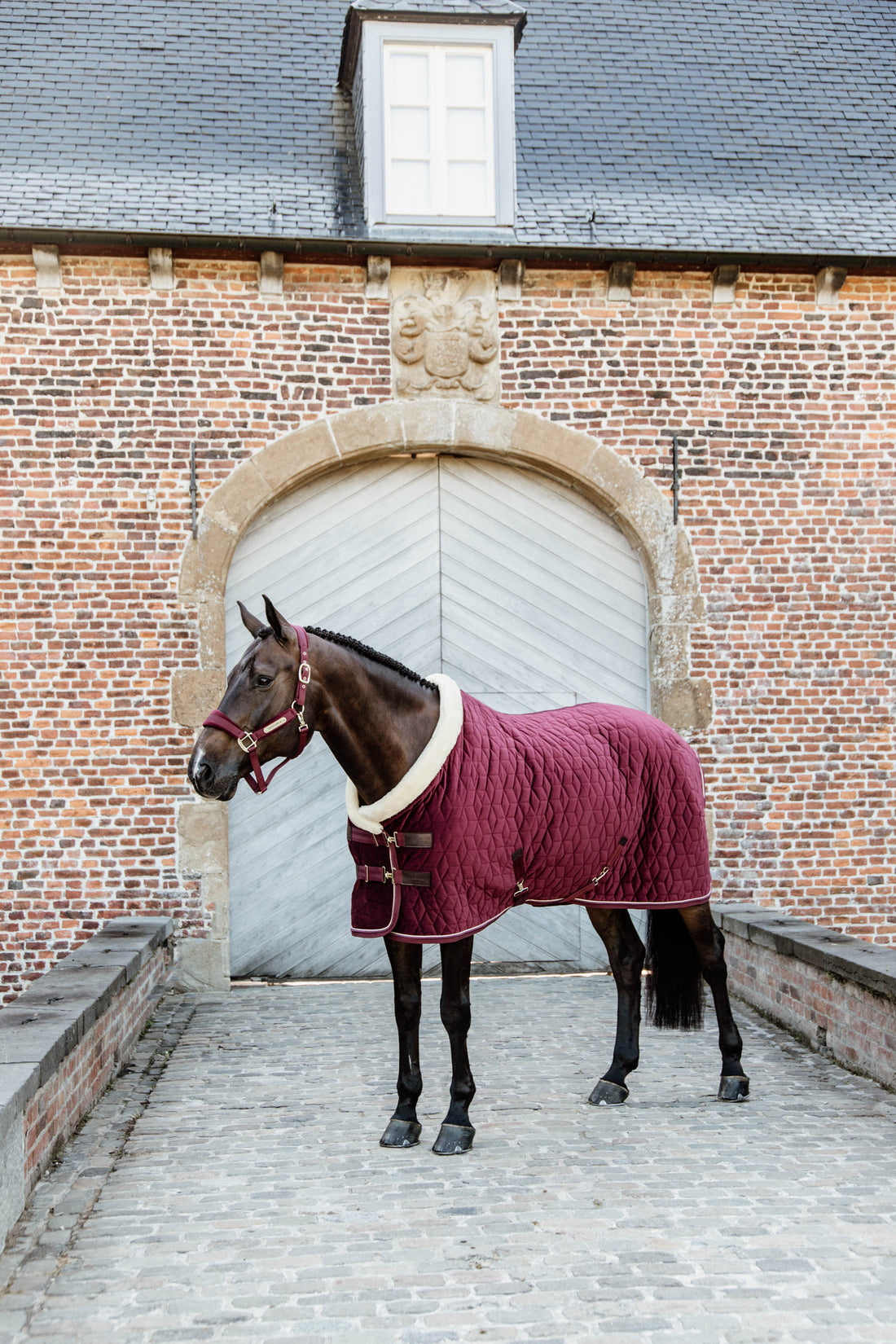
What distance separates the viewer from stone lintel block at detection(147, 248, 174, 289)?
7383 millimetres

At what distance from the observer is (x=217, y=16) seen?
29.3ft

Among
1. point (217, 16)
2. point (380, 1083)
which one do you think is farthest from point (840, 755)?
point (217, 16)

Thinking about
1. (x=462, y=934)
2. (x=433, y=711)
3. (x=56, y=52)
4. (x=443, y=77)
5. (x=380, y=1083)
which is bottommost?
(x=380, y=1083)

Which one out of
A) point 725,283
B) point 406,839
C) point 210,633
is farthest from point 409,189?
point 406,839

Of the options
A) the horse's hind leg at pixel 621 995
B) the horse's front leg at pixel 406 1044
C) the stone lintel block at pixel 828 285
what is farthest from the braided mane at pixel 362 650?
the stone lintel block at pixel 828 285

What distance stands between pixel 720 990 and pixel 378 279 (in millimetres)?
4914

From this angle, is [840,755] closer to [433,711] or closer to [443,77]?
[433,711]

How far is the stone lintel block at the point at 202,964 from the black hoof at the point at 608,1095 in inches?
124

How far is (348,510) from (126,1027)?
3.59m

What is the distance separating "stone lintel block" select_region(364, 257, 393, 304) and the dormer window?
37 cm

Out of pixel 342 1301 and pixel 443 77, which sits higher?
pixel 443 77

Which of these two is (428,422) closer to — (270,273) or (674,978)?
(270,273)

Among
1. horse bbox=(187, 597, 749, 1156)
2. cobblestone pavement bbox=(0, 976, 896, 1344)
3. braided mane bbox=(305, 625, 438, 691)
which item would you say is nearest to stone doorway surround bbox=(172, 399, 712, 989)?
cobblestone pavement bbox=(0, 976, 896, 1344)

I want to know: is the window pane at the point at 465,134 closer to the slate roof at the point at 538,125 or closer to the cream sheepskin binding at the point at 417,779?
the slate roof at the point at 538,125
